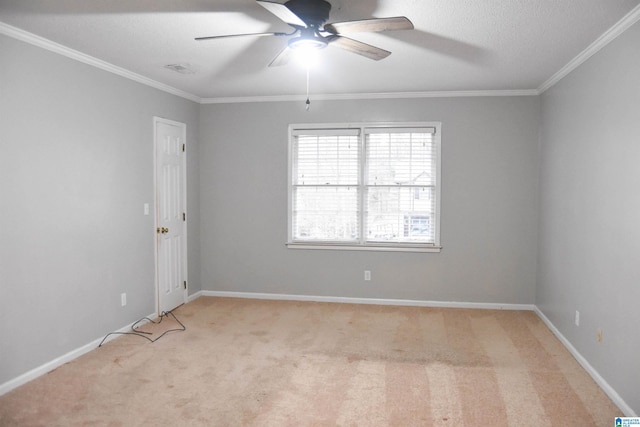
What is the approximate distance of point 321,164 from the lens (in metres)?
5.56

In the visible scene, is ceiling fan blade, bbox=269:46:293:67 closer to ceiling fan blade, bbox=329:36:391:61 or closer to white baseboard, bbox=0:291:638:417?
ceiling fan blade, bbox=329:36:391:61

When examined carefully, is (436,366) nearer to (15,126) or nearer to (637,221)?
(637,221)

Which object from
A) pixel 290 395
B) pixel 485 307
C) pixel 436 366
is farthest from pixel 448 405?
pixel 485 307

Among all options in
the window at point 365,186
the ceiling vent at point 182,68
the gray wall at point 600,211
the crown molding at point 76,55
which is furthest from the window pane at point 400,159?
the crown molding at point 76,55

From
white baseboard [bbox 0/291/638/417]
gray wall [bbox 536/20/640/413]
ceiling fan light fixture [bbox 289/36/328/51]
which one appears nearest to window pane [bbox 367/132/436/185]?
gray wall [bbox 536/20/640/413]

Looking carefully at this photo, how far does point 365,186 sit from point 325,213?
22.6 inches

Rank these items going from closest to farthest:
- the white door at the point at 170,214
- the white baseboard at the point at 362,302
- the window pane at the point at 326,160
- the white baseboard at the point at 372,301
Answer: the white baseboard at the point at 362,302, the white door at the point at 170,214, the white baseboard at the point at 372,301, the window pane at the point at 326,160

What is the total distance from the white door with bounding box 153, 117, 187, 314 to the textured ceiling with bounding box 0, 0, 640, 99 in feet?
2.09

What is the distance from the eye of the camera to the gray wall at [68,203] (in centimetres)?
319

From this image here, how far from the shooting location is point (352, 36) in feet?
10.6

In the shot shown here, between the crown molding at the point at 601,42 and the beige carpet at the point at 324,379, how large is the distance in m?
2.37

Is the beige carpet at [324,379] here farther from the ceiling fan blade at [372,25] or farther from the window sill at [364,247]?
the ceiling fan blade at [372,25]

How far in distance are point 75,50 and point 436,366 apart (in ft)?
12.2

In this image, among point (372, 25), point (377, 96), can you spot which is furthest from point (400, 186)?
point (372, 25)
